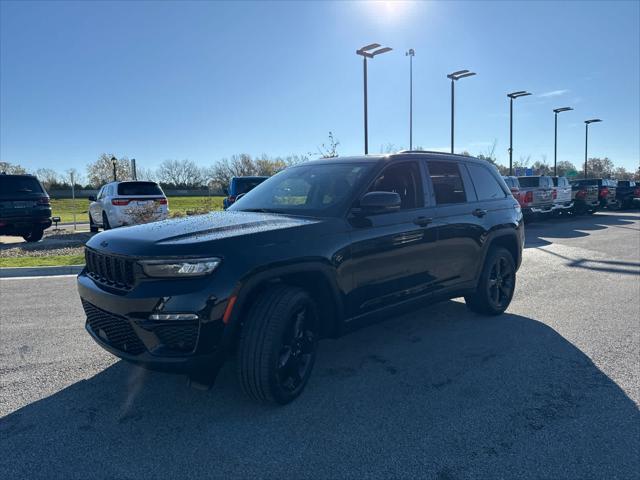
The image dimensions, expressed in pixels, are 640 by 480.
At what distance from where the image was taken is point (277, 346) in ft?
9.71

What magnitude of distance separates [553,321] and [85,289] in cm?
469

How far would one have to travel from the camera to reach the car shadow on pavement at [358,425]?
98.2 inches

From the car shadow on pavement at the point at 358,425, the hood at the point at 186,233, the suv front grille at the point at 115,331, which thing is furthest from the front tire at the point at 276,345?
the suv front grille at the point at 115,331

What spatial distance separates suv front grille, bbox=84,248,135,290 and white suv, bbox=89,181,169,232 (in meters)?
9.12

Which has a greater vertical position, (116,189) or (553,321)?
(116,189)

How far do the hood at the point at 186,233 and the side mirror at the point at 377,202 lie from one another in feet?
1.32

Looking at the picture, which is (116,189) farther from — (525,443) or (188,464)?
(525,443)

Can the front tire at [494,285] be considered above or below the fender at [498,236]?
below

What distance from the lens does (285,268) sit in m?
3.05

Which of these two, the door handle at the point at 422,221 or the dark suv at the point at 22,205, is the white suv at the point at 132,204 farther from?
the door handle at the point at 422,221

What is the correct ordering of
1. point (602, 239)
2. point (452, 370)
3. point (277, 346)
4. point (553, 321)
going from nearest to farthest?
1. point (277, 346)
2. point (452, 370)
3. point (553, 321)
4. point (602, 239)

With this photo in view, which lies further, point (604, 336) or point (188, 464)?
point (604, 336)

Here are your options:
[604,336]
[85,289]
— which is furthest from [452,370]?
[85,289]

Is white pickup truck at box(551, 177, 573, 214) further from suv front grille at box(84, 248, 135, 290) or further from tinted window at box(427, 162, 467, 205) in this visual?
suv front grille at box(84, 248, 135, 290)
